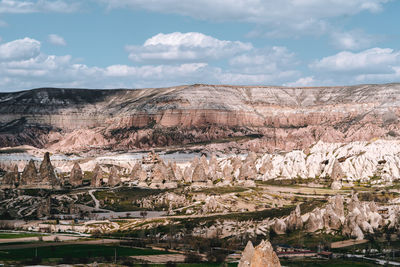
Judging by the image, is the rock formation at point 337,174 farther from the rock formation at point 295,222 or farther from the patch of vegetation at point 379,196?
the rock formation at point 295,222

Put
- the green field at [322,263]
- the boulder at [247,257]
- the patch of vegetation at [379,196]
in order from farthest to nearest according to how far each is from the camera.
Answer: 1. the patch of vegetation at [379,196]
2. the green field at [322,263]
3. the boulder at [247,257]

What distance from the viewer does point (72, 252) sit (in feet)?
249

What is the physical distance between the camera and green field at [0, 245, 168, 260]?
7194cm

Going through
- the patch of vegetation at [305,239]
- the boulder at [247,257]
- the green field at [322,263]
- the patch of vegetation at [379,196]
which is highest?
the boulder at [247,257]

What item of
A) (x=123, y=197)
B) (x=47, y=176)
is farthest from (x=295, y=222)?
(x=47, y=176)

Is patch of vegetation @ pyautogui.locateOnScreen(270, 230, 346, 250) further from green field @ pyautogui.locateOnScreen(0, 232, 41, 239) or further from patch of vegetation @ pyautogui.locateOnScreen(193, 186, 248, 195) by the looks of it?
patch of vegetation @ pyautogui.locateOnScreen(193, 186, 248, 195)

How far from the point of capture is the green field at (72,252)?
7194cm

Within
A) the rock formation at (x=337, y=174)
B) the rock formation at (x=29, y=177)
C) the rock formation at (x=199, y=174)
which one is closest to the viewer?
the rock formation at (x=29, y=177)

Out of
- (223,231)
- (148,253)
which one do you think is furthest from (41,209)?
(148,253)

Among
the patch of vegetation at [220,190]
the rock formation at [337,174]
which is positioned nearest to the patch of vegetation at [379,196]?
the rock formation at [337,174]

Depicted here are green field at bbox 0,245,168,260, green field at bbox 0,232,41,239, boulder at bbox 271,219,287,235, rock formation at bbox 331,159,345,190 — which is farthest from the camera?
rock formation at bbox 331,159,345,190

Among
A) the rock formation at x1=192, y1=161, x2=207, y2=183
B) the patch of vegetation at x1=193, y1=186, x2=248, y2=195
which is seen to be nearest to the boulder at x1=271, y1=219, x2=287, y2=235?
the patch of vegetation at x1=193, y1=186, x2=248, y2=195

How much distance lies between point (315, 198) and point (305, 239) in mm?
38960

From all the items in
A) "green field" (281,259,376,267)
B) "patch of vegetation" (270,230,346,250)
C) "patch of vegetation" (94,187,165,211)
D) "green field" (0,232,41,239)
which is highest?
"green field" (281,259,376,267)
